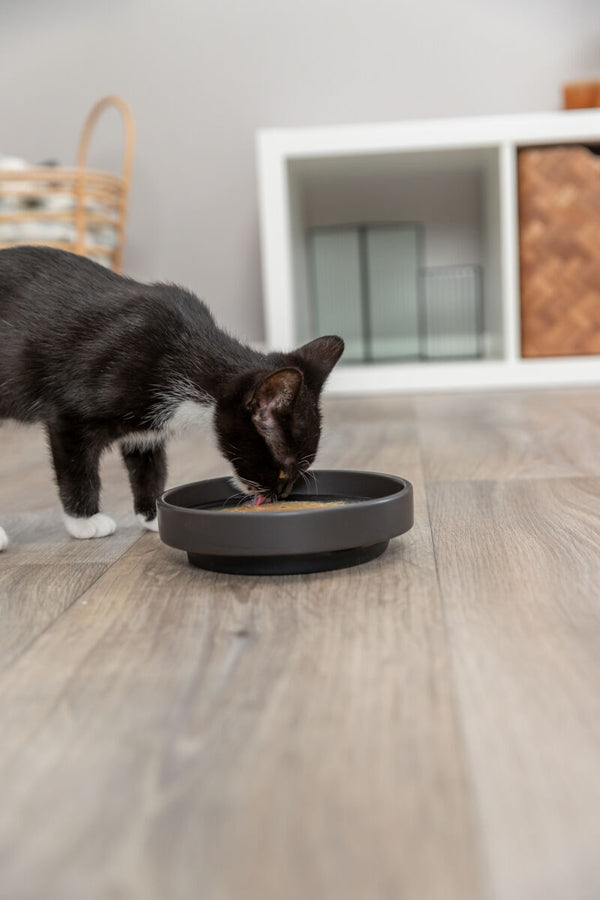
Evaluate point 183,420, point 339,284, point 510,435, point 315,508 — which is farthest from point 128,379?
point 339,284

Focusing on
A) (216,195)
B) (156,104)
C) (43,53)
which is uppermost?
(43,53)

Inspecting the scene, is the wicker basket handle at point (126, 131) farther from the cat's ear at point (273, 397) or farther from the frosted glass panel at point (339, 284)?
the cat's ear at point (273, 397)

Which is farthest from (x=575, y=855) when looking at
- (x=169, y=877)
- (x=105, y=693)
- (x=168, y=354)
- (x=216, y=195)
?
(x=216, y=195)

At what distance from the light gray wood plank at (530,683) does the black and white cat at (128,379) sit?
24 centimetres

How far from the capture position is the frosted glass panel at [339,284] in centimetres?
334

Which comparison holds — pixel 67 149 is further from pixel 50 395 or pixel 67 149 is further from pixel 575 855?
pixel 575 855

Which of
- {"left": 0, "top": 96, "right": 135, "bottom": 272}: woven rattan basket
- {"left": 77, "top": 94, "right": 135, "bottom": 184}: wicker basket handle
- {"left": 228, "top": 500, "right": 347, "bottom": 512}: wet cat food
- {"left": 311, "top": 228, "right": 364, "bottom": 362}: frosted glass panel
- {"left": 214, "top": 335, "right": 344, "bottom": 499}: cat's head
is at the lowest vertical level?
{"left": 228, "top": 500, "right": 347, "bottom": 512}: wet cat food

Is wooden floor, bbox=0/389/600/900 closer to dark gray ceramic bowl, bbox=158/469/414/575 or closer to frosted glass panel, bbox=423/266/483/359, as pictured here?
dark gray ceramic bowl, bbox=158/469/414/575

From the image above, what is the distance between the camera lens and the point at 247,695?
65 centimetres

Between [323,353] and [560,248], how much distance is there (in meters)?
1.80

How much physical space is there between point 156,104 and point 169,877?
3345 mm

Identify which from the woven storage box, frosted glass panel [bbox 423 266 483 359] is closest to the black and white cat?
the woven storage box

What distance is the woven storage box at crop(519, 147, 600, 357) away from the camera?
9.01 feet

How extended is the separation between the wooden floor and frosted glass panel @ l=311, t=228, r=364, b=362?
229 centimetres
